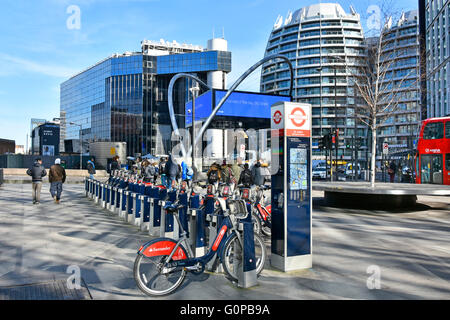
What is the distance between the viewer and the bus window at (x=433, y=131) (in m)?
18.1

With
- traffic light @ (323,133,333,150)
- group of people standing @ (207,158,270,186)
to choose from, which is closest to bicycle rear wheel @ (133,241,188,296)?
group of people standing @ (207,158,270,186)

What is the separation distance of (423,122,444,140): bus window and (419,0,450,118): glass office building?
24.3 metres

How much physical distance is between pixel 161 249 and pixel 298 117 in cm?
282

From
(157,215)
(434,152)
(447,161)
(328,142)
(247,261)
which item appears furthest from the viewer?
(328,142)

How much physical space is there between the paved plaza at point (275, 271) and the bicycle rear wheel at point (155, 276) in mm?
128

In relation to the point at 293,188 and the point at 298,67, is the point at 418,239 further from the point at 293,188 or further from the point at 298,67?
the point at 298,67

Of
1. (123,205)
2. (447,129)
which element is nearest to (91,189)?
(123,205)

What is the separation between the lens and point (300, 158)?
5824 millimetres

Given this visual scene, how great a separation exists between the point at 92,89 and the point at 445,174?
87.5 m

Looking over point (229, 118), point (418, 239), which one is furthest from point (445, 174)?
point (229, 118)

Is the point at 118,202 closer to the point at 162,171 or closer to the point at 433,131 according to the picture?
the point at 162,171

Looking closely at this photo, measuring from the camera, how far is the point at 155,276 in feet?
15.2

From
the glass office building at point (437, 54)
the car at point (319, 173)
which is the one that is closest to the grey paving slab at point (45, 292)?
the car at point (319, 173)

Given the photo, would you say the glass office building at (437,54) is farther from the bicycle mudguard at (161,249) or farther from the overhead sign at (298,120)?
the bicycle mudguard at (161,249)
